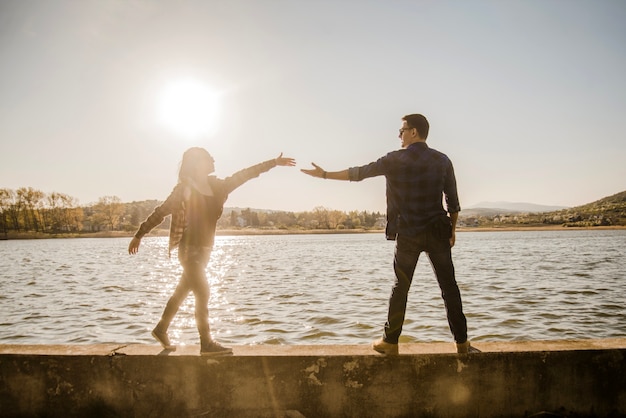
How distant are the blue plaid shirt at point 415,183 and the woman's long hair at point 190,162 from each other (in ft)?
5.30

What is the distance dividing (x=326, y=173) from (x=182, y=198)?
1.50 meters

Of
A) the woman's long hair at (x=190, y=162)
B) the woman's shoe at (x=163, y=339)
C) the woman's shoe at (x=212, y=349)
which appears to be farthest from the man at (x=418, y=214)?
the woman's shoe at (x=163, y=339)

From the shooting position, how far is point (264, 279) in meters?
24.9

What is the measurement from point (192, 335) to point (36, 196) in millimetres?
143865

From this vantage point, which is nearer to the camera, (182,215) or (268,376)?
(268,376)

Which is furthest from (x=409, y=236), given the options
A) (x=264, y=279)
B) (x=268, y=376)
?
(x=264, y=279)

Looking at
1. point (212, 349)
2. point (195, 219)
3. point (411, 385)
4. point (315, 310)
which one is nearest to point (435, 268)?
point (411, 385)

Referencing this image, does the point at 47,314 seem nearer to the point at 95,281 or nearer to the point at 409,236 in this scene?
the point at 95,281

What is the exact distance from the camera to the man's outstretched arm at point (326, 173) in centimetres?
457

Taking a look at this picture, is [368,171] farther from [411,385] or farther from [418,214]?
[411,385]

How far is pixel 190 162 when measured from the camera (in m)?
4.61

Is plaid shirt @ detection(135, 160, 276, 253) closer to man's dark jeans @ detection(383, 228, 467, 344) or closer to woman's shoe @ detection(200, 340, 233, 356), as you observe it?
woman's shoe @ detection(200, 340, 233, 356)

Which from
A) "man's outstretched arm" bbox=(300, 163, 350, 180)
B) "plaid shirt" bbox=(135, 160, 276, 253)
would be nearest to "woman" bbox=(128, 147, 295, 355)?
"plaid shirt" bbox=(135, 160, 276, 253)

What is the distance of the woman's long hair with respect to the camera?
4.60 m
